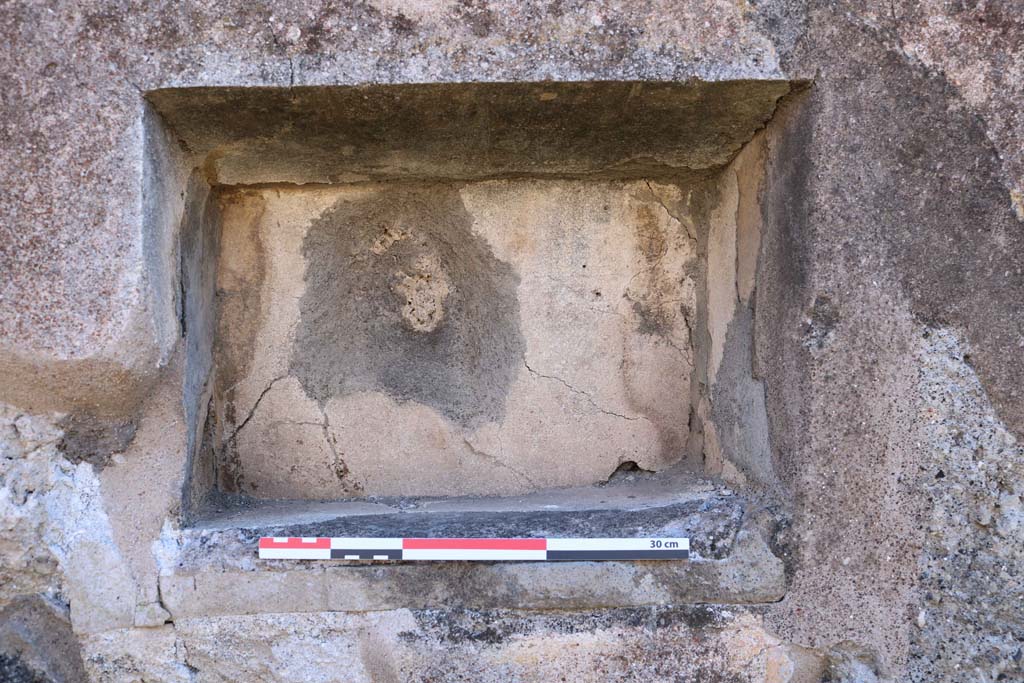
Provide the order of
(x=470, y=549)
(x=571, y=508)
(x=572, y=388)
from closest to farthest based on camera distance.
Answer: (x=470, y=549) → (x=571, y=508) → (x=572, y=388)

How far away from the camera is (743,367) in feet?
6.14

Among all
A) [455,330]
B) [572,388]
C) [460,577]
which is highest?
[455,330]

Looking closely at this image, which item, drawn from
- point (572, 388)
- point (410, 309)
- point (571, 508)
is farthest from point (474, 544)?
point (410, 309)

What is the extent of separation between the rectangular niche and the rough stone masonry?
24 centimetres

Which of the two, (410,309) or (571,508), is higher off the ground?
(410,309)

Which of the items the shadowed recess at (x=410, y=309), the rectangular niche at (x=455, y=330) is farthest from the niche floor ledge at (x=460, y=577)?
the shadowed recess at (x=410, y=309)

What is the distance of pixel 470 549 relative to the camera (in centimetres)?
170

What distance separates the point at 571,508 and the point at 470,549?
28 cm

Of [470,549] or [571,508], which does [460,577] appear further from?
[571,508]

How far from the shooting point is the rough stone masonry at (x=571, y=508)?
1616 mm

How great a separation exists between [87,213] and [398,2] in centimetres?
74

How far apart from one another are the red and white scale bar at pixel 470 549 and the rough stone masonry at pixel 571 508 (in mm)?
30

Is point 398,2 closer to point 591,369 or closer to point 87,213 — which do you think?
point 87,213

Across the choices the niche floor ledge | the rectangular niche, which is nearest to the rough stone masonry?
the niche floor ledge
